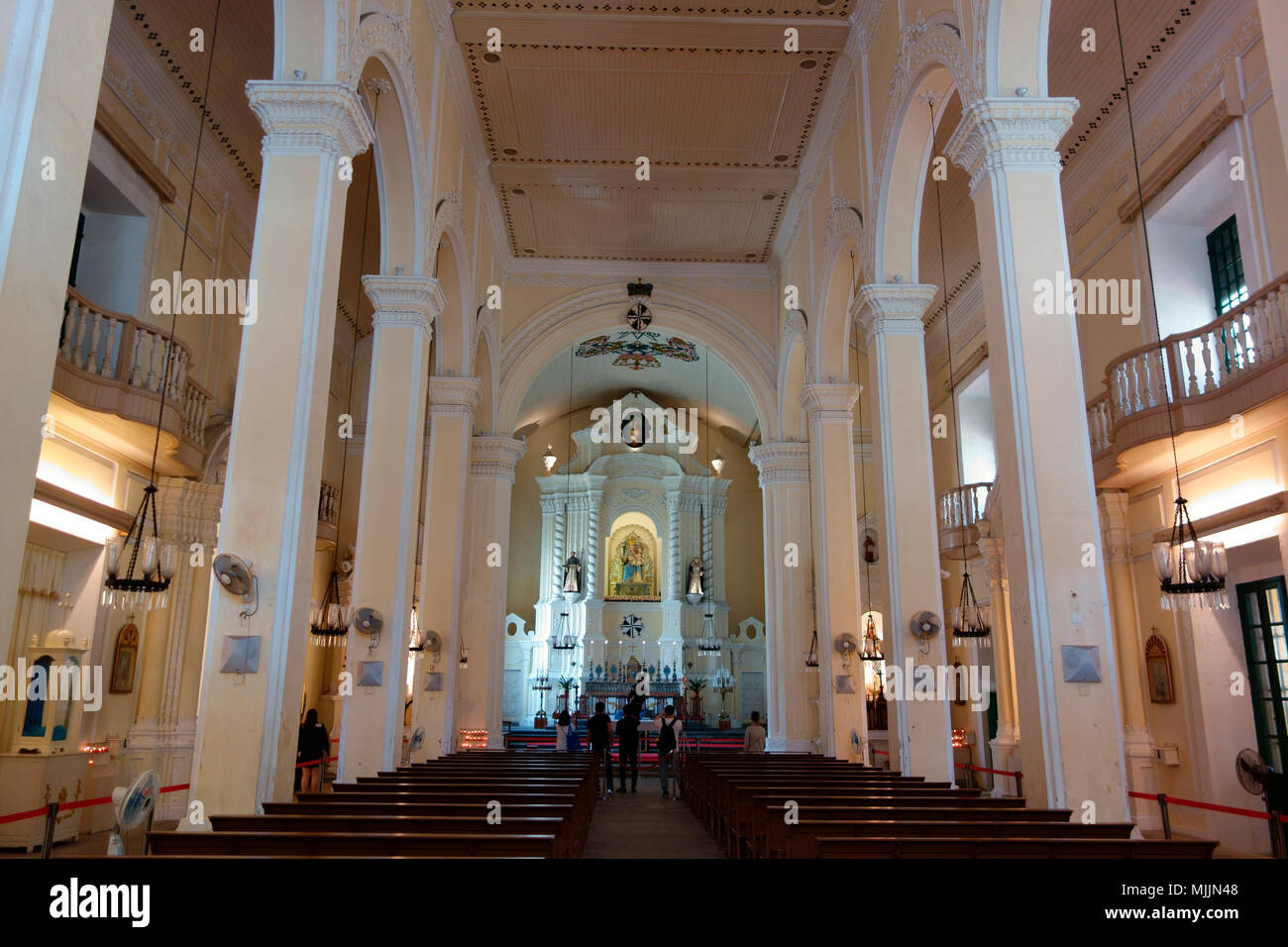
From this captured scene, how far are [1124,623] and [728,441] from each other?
677 inches

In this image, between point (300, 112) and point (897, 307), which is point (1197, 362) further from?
point (300, 112)

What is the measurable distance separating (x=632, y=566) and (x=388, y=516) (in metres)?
18.0

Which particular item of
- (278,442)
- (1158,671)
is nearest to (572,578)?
(1158,671)

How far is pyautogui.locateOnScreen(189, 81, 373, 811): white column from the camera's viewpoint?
5371 mm

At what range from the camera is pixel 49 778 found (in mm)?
8531

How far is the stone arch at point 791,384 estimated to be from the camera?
14945mm

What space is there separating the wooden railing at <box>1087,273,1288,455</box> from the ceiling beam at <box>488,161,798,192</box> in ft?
19.5

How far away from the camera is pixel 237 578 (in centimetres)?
542

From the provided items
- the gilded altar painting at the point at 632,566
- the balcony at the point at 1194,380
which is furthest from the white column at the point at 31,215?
the gilded altar painting at the point at 632,566

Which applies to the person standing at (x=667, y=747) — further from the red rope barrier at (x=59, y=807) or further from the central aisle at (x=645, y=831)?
the red rope barrier at (x=59, y=807)

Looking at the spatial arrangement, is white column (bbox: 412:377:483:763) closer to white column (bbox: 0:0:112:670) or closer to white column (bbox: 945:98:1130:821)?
white column (bbox: 945:98:1130:821)
